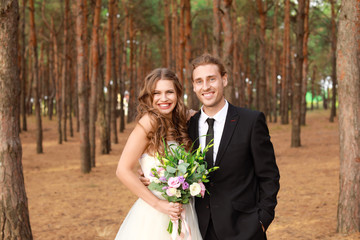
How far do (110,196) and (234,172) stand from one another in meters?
6.50

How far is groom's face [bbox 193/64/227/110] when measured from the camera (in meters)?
2.87

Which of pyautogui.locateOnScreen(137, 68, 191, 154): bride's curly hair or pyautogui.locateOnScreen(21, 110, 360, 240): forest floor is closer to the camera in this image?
pyautogui.locateOnScreen(137, 68, 191, 154): bride's curly hair

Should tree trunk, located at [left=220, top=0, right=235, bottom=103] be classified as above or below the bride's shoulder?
above

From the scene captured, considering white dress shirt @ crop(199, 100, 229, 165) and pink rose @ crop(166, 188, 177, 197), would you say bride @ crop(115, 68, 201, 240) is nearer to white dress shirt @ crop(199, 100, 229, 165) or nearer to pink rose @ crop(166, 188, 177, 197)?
white dress shirt @ crop(199, 100, 229, 165)

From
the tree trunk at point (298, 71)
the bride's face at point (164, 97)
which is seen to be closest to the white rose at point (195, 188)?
the bride's face at point (164, 97)

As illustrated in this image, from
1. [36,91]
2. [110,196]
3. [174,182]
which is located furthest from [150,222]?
[36,91]

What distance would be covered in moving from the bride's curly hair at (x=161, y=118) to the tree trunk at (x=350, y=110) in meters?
3.22

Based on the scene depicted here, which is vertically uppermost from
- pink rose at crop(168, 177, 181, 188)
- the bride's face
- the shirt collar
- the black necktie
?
the bride's face

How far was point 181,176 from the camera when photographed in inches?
99.4

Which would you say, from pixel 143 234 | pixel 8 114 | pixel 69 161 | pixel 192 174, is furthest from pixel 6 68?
pixel 69 161

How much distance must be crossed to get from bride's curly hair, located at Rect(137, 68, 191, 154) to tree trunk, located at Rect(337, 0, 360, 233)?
322 cm

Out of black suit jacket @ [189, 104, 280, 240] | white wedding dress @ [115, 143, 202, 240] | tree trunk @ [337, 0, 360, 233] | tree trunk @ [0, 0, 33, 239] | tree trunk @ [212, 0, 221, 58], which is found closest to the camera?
black suit jacket @ [189, 104, 280, 240]

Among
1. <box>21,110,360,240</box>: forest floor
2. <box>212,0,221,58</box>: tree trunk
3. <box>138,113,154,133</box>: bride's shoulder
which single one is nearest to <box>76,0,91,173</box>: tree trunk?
<box>21,110,360,240</box>: forest floor

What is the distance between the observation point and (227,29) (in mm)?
10141
